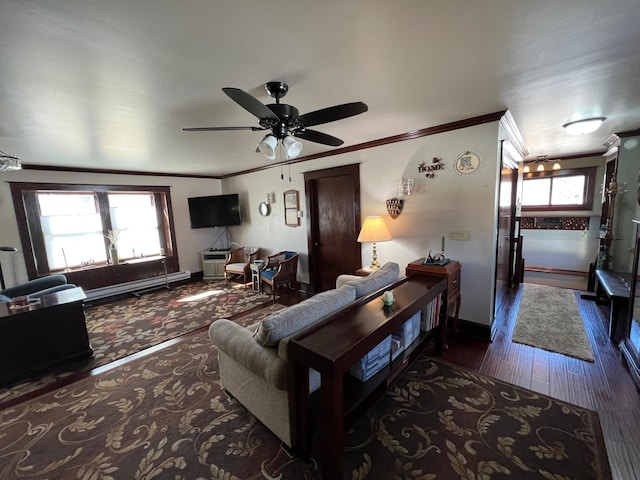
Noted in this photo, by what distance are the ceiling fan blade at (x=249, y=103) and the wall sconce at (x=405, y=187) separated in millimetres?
2062

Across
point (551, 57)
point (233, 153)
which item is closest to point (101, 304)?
point (233, 153)

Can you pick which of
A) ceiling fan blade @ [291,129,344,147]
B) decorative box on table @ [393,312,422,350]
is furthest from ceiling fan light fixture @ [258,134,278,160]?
decorative box on table @ [393,312,422,350]

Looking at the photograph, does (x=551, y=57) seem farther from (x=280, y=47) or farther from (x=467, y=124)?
(x=280, y=47)

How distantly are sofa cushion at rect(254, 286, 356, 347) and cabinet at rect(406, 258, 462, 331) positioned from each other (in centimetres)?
108

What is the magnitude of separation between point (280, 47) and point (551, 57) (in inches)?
64.6

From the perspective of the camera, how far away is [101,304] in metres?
4.58

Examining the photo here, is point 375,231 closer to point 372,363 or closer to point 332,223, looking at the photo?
point 332,223

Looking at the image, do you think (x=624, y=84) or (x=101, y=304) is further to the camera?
(x=101, y=304)

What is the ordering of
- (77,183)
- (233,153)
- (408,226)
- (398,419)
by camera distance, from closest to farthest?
(398,419) → (408,226) → (233,153) → (77,183)

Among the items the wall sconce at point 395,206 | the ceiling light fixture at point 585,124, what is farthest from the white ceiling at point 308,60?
the wall sconce at point 395,206

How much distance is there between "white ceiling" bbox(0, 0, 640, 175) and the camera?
1166mm

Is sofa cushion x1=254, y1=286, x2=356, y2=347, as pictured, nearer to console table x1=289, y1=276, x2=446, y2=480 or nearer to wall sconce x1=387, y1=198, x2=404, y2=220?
console table x1=289, y1=276, x2=446, y2=480

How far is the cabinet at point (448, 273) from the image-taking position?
2.57 metres

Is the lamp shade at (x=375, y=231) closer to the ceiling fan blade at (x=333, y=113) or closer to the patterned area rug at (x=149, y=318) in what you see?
the ceiling fan blade at (x=333, y=113)
